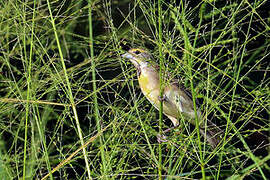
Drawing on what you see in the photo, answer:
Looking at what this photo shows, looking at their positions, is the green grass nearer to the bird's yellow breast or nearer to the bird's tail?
the bird's tail

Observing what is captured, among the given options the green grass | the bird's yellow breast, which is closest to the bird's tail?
the green grass

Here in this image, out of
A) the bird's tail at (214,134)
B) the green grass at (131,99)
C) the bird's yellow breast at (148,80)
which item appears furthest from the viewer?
the bird's yellow breast at (148,80)

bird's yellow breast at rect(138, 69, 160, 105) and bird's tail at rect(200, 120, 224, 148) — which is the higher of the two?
bird's yellow breast at rect(138, 69, 160, 105)

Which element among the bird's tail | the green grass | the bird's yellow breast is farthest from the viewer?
the bird's yellow breast

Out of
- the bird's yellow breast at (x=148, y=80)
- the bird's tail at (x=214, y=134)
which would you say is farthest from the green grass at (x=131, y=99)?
the bird's yellow breast at (x=148, y=80)

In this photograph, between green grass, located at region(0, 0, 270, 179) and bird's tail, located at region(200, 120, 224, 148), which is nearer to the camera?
green grass, located at region(0, 0, 270, 179)

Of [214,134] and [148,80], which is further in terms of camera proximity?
[148,80]

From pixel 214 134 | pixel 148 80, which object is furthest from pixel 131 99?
pixel 148 80

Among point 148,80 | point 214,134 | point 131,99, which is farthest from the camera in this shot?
point 148,80

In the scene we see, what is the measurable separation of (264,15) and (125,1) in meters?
1.46

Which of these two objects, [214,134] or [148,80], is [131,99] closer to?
[214,134]

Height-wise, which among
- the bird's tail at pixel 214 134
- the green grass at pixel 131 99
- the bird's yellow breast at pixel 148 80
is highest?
the green grass at pixel 131 99

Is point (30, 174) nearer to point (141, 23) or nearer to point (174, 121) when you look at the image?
point (174, 121)

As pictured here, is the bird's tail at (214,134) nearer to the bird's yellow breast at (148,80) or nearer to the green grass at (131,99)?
the green grass at (131,99)
